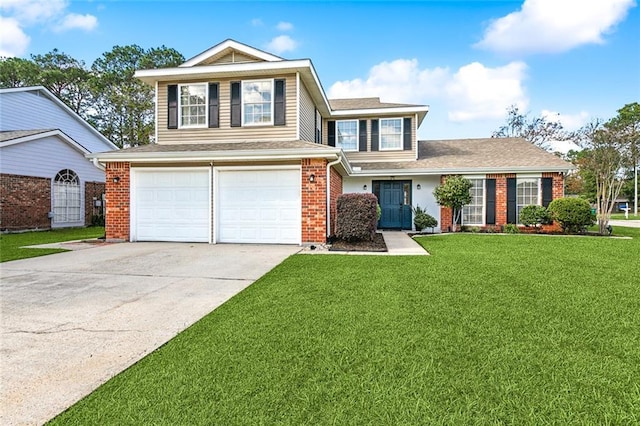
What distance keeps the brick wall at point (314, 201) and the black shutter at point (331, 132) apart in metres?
6.81

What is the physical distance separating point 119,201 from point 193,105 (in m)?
3.74

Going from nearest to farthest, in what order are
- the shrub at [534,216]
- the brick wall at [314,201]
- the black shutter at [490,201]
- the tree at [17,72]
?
1. the brick wall at [314,201]
2. the shrub at [534,216]
3. the black shutter at [490,201]
4. the tree at [17,72]

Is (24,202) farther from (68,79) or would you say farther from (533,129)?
(533,129)

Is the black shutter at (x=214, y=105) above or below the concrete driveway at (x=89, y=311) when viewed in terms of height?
above

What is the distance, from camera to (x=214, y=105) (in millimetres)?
10969

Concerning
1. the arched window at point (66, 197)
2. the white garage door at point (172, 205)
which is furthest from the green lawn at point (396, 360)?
the arched window at point (66, 197)

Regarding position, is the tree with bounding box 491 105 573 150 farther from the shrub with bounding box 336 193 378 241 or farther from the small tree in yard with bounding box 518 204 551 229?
the shrub with bounding box 336 193 378 241

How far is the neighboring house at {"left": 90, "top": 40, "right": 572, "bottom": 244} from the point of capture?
947cm

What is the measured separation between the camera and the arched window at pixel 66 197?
15.7 meters

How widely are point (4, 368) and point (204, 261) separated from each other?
450 cm

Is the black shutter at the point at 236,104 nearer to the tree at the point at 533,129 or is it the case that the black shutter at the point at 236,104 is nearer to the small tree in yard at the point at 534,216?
the small tree in yard at the point at 534,216

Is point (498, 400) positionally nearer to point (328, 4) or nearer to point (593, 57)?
point (328, 4)

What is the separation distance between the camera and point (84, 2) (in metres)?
12.5

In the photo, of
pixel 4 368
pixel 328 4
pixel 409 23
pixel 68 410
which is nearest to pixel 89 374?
pixel 68 410
